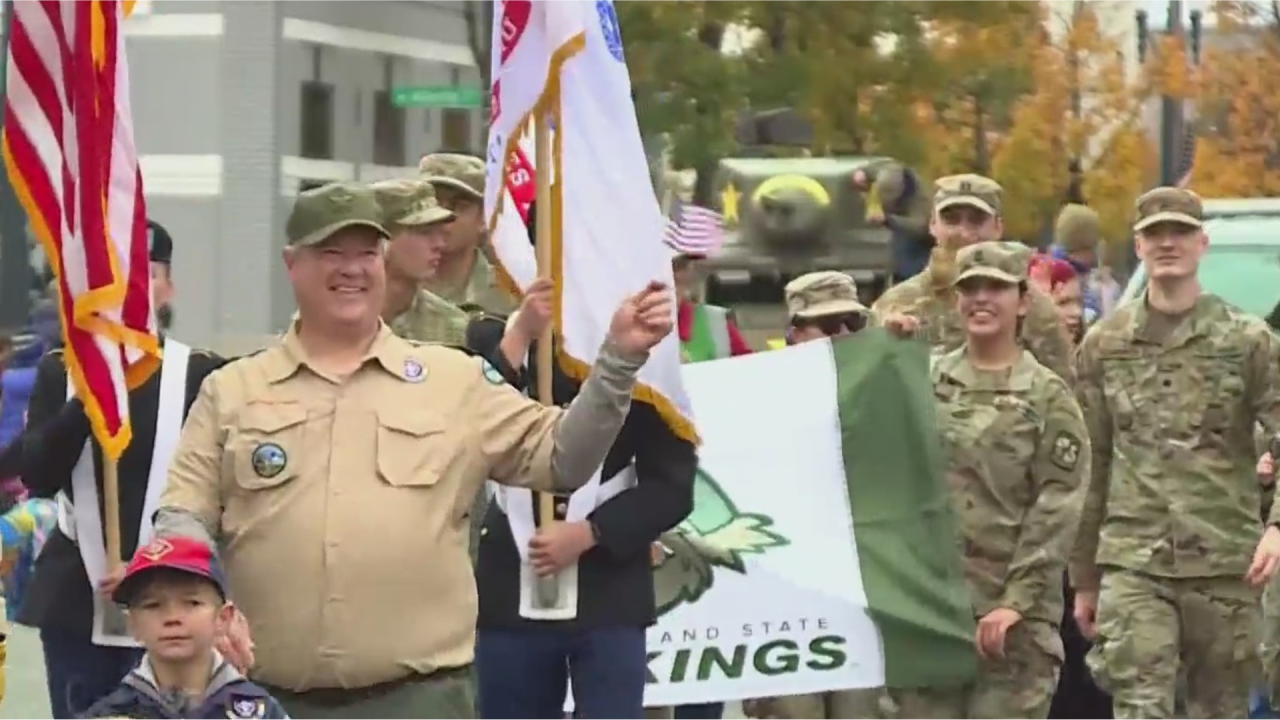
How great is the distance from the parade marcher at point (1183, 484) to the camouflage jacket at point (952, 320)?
562mm

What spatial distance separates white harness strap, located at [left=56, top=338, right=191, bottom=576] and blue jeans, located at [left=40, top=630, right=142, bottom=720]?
8.4 inches

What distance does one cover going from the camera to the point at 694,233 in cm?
1328

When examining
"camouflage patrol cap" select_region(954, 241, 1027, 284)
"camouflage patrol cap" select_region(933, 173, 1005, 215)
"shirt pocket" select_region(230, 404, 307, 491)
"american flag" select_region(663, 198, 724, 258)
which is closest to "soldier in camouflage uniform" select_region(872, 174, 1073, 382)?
"camouflage patrol cap" select_region(933, 173, 1005, 215)

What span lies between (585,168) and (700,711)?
2832mm

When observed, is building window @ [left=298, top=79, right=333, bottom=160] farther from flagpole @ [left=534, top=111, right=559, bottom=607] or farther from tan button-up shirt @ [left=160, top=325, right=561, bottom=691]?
tan button-up shirt @ [left=160, top=325, right=561, bottom=691]

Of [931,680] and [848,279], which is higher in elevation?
[848,279]

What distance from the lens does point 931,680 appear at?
31.7 feet

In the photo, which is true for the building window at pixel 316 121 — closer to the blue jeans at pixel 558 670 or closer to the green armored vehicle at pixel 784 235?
the green armored vehicle at pixel 784 235

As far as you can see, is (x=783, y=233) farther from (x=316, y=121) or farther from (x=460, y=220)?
(x=460, y=220)

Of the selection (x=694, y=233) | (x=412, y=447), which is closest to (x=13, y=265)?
(x=694, y=233)

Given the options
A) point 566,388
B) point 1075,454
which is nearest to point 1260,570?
point 1075,454

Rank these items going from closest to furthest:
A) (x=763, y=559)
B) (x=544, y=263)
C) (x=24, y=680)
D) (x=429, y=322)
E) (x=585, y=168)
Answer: (x=544, y=263) < (x=585, y=168) < (x=429, y=322) < (x=763, y=559) < (x=24, y=680)

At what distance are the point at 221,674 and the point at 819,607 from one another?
14.8 ft

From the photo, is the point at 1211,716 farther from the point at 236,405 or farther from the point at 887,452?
the point at 236,405
